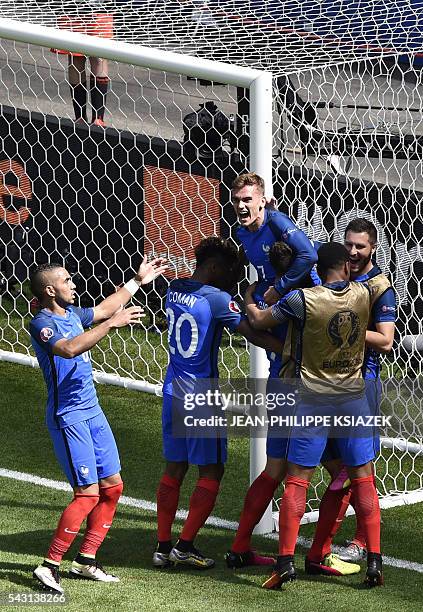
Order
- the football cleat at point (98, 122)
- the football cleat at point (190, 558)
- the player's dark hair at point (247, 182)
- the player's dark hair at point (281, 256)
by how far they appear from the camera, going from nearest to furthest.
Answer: the player's dark hair at point (281, 256) → the player's dark hair at point (247, 182) → the football cleat at point (190, 558) → the football cleat at point (98, 122)

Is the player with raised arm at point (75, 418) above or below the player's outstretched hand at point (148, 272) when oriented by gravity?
below

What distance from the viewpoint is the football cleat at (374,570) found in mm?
5664

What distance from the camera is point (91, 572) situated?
572cm

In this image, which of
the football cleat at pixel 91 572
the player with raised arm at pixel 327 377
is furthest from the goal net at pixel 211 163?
the football cleat at pixel 91 572

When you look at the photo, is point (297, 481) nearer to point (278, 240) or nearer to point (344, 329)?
point (344, 329)

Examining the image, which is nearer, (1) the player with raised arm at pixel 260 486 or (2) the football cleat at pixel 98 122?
(1) the player with raised arm at pixel 260 486

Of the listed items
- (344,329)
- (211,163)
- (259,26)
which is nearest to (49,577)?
(344,329)

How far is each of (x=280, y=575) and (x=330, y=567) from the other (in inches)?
15.2

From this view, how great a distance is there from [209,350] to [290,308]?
1.65ft

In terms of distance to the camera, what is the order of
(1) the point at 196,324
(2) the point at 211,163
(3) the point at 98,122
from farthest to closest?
(3) the point at 98,122, (2) the point at 211,163, (1) the point at 196,324

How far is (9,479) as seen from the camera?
24.0ft

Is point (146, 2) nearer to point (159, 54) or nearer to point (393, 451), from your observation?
point (159, 54)

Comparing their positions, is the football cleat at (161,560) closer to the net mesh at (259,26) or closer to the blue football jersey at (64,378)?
the blue football jersey at (64,378)

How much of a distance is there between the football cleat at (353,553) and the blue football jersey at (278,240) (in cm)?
129
